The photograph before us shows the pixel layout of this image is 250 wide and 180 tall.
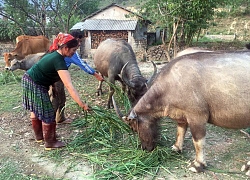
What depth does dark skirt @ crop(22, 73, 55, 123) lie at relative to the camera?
15.5ft

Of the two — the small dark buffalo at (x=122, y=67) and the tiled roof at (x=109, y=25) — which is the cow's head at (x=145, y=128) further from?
the tiled roof at (x=109, y=25)

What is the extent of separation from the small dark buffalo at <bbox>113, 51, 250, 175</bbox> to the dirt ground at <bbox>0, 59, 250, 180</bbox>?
255 mm

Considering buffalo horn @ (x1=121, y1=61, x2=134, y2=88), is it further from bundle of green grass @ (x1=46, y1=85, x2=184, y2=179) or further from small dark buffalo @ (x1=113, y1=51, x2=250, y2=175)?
small dark buffalo @ (x1=113, y1=51, x2=250, y2=175)

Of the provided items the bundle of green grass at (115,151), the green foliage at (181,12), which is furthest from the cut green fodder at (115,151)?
the green foliage at (181,12)

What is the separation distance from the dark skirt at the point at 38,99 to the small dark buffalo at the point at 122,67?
1969 mm

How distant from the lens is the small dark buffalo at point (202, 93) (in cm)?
386

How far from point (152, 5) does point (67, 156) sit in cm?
979

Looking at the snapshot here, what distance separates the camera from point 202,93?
154 inches

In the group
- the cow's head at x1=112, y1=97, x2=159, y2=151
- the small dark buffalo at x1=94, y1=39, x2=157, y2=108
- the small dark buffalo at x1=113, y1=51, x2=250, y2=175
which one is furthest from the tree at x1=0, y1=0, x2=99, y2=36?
the small dark buffalo at x1=113, y1=51, x2=250, y2=175

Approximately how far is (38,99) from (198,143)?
2658mm

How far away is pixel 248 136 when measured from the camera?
17.7 ft

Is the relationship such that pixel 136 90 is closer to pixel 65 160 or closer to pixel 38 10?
pixel 65 160

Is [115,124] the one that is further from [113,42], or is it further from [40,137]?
[113,42]

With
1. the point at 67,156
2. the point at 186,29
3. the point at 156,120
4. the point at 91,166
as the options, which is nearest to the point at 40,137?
the point at 67,156
